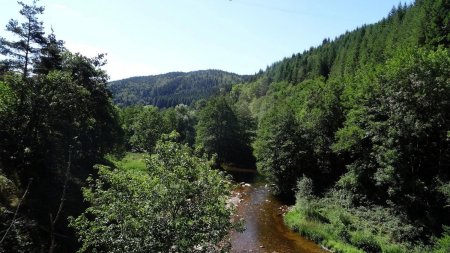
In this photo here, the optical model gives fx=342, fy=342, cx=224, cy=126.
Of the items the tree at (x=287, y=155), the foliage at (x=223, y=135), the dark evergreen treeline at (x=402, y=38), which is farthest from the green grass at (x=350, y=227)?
the foliage at (x=223, y=135)

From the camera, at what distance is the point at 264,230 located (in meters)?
33.2

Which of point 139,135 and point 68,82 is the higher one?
point 68,82

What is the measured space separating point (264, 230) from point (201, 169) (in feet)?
66.7

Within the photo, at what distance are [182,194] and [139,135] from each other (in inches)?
2172

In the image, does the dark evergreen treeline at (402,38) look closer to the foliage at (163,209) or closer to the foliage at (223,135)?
the foliage at (223,135)

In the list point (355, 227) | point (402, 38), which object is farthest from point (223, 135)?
point (355, 227)

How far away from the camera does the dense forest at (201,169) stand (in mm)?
13938

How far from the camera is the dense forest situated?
13.9 m

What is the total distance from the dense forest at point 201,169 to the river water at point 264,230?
1543 millimetres

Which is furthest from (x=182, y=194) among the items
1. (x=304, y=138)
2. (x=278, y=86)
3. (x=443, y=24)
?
(x=278, y=86)

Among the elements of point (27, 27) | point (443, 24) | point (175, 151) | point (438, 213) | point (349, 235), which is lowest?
point (349, 235)

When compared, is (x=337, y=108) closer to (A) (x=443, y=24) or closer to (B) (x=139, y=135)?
(A) (x=443, y=24)

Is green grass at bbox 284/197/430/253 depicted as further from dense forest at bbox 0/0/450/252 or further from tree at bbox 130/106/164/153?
tree at bbox 130/106/164/153

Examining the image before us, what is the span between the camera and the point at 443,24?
51562 mm
